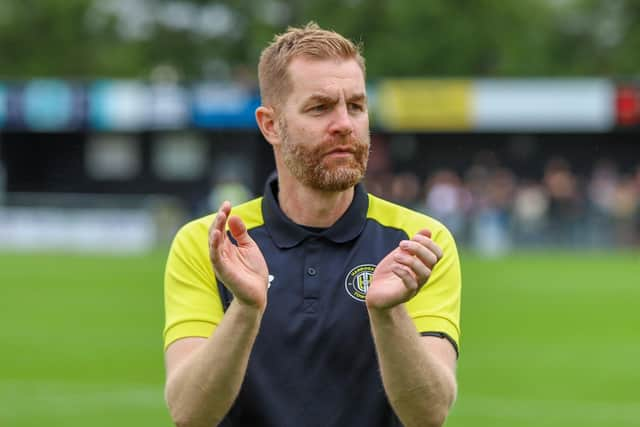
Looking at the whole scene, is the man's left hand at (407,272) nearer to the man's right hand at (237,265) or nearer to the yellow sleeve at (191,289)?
the man's right hand at (237,265)

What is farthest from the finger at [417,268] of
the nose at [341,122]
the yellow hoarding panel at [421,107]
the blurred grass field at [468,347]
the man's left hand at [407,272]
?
the yellow hoarding panel at [421,107]

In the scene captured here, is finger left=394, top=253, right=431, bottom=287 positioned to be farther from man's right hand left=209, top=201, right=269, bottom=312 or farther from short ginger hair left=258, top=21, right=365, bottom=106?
short ginger hair left=258, top=21, right=365, bottom=106

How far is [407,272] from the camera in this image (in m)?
4.26

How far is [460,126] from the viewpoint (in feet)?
138

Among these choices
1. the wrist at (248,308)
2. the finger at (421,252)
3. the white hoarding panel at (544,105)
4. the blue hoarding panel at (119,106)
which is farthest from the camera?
the blue hoarding panel at (119,106)

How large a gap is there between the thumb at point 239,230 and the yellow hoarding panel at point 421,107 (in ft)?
124

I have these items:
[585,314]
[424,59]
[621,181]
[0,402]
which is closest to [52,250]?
[621,181]

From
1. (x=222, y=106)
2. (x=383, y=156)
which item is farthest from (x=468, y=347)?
(x=383, y=156)

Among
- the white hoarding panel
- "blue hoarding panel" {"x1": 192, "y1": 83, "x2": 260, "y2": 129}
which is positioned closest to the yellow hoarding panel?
the white hoarding panel

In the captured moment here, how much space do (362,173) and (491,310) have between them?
1666 centimetres

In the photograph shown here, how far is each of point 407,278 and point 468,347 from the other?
41.0 ft

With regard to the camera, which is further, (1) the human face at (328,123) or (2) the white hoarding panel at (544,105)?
(2) the white hoarding panel at (544,105)

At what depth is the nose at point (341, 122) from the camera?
4648 millimetres

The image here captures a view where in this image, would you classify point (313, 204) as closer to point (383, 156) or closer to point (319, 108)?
point (319, 108)
